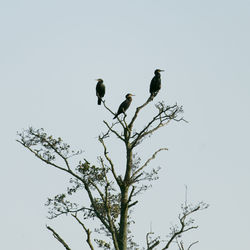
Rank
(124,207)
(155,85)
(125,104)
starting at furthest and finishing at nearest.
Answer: (155,85) → (125,104) → (124,207)

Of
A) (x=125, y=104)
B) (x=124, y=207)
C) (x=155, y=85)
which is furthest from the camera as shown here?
(x=155, y=85)

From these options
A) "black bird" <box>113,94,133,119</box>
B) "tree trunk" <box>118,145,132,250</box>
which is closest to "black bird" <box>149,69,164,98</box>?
"black bird" <box>113,94,133,119</box>

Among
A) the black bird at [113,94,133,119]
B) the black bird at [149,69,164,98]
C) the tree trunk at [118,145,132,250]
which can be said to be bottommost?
the tree trunk at [118,145,132,250]

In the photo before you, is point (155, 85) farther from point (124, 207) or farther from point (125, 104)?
point (124, 207)

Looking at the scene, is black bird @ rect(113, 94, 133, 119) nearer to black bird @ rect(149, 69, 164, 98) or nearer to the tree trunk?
black bird @ rect(149, 69, 164, 98)

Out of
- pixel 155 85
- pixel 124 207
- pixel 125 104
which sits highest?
pixel 155 85

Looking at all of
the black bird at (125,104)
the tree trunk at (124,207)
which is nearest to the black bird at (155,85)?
the black bird at (125,104)

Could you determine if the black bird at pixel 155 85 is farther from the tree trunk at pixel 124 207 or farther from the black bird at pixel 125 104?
the tree trunk at pixel 124 207

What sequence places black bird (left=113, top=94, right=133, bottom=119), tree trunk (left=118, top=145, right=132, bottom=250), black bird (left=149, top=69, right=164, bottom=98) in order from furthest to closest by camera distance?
1. black bird (left=149, top=69, right=164, bottom=98)
2. black bird (left=113, top=94, right=133, bottom=119)
3. tree trunk (left=118, top=145, right=132, bottom=250)

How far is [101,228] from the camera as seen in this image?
18.2 m

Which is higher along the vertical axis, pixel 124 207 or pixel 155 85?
pixel 155 85

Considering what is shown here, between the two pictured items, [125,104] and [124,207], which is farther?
[125,104]

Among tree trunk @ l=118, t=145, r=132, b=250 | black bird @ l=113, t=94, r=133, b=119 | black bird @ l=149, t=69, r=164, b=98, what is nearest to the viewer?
tree trunk @ l=118, t=145, r=132, b=250

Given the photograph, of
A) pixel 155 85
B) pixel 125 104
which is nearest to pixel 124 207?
pixel 125 104
